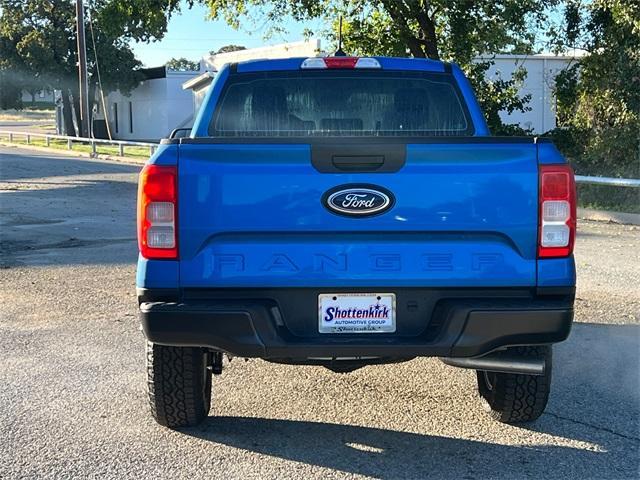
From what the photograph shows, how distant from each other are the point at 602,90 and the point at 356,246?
14.0 meters

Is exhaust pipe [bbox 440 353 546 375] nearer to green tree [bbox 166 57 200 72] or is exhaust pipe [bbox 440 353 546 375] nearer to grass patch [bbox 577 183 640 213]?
grass patch [bbox 577 183 640 213]

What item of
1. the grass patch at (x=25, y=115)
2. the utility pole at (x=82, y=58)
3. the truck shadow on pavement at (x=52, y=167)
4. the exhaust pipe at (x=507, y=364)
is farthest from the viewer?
the grass patch at (x=25, y=115)

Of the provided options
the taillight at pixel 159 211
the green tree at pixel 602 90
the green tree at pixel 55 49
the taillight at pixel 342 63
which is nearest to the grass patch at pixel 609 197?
Answer: the green tree at pixel 602 90

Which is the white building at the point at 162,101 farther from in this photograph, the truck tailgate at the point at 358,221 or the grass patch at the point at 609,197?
the truck tailgate at the point at 358,221

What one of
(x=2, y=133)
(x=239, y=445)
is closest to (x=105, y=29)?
(x=239, y=445)

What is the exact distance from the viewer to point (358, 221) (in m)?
3.64

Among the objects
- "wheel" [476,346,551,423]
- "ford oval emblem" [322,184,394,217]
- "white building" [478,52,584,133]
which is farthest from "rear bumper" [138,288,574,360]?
"white building" [478,52,584,133]

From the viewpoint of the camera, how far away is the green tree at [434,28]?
15391 mm

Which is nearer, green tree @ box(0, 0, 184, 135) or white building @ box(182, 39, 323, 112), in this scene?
white building @ box(182, 39, 323, 112)

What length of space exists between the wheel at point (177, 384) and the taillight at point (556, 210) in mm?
1859

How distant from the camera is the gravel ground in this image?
3.96m

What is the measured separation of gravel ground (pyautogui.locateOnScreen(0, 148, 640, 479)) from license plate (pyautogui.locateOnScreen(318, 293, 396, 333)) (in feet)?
2.43

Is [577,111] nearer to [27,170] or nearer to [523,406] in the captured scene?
[523,406]

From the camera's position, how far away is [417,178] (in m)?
3.63
